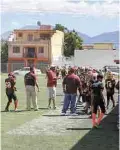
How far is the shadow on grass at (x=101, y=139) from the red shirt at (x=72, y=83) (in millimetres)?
3477

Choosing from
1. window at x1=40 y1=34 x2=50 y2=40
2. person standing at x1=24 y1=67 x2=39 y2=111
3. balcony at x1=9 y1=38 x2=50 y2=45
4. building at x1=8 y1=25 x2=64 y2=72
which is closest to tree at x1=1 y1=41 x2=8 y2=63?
building at x1=8 y1=25 x2=64 y2=72

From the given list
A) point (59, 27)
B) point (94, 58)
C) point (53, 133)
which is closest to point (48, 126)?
point (53, 133)

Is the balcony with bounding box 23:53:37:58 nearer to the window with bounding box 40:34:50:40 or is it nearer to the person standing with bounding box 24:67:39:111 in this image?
the window with bounding box 40:34:50:40

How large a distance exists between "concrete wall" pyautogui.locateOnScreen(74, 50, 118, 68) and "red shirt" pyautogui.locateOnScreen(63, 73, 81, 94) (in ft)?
161

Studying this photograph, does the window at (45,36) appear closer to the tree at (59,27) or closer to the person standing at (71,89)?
the tree at (59,27)

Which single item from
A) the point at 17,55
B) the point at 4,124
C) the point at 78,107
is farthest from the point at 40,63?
the point at 4,124

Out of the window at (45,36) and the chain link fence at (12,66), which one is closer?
the chain link fence at (12,66)

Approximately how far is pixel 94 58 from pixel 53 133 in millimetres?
59662

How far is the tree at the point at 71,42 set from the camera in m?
106

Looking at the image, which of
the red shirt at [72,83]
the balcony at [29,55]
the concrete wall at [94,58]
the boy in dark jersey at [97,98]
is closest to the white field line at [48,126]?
the boy in dark jersey at [97,98]

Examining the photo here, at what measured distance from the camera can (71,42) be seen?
10869 cm

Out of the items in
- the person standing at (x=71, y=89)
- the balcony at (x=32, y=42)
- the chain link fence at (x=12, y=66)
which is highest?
the balcony at (x=32, y=42)

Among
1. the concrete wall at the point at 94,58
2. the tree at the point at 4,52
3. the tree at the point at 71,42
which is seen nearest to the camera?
the concrete wall at the point at 94,58

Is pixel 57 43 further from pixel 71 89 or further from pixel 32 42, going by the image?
pixel 71 89
